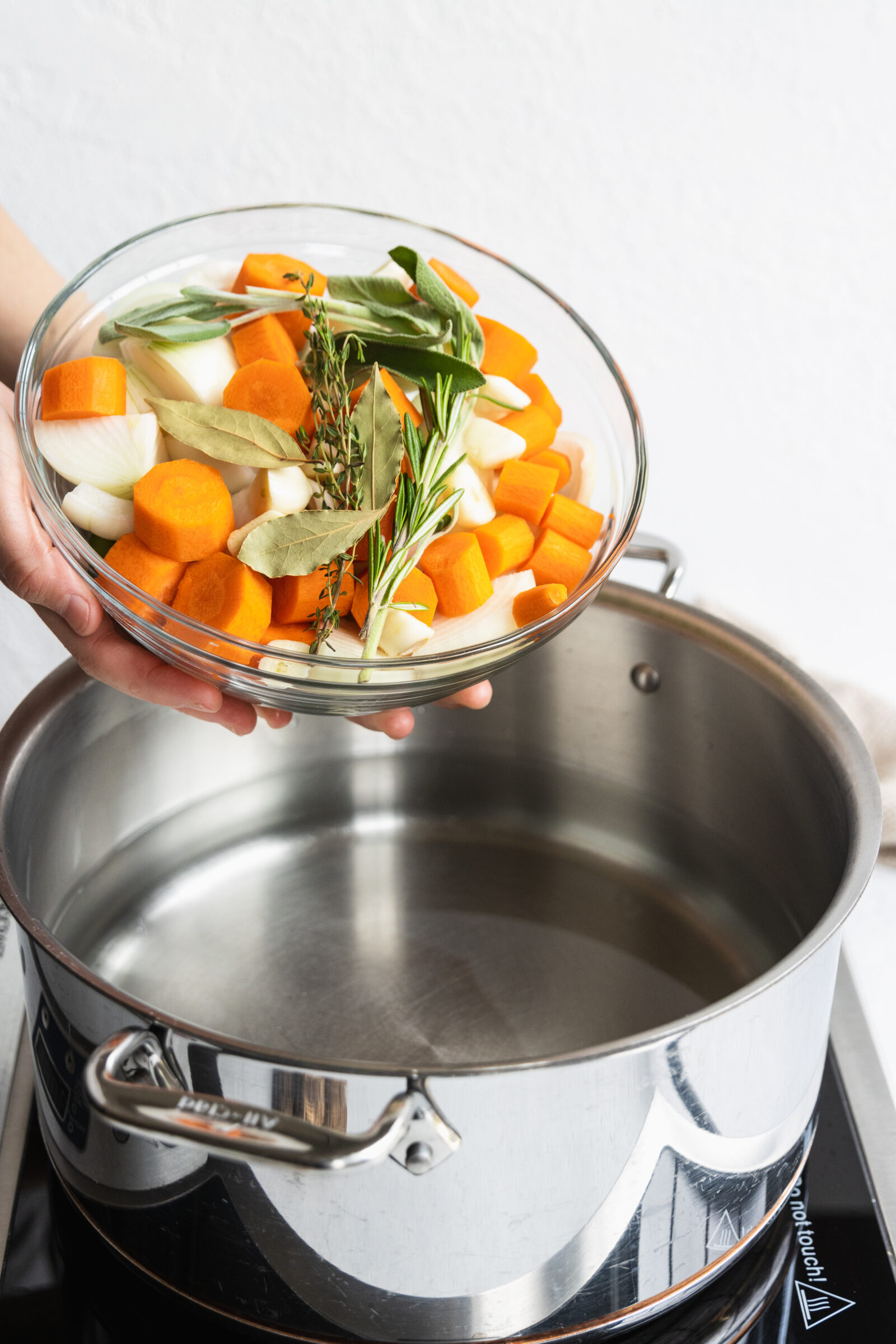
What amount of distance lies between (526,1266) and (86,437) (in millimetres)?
486

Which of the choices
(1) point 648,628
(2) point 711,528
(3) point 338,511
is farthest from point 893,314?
(3) point 338,511

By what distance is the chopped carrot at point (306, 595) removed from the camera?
649mm

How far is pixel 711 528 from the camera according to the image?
137cm

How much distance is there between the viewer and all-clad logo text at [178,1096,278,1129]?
477 mm

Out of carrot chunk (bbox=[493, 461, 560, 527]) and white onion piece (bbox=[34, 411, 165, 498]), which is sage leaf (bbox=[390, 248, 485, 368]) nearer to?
carrot chunk (bbox=[493, 461, 560, 527])

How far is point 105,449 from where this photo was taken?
0.67m

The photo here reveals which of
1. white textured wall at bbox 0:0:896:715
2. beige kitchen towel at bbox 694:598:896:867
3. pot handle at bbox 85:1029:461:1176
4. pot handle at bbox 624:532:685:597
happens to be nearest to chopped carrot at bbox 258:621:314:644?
pot handle at bbox 85:1029:461:1176

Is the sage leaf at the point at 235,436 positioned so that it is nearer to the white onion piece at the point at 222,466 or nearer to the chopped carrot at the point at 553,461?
the white onion piece at the point at 222,466

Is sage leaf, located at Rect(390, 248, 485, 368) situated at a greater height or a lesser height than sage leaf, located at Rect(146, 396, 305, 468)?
greater

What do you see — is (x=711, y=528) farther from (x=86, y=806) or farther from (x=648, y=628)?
(x=86, y=806)

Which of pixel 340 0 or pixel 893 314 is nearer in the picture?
pixel 340 0

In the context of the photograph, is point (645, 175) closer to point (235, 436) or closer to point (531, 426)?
point (531, 426)

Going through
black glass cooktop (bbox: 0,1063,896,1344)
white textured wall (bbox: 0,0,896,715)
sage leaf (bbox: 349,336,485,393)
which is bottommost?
black glass cooktop (bbox: 0,1063,896,1344)

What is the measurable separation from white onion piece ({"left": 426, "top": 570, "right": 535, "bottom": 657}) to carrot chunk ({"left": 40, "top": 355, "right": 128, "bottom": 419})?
22cm
